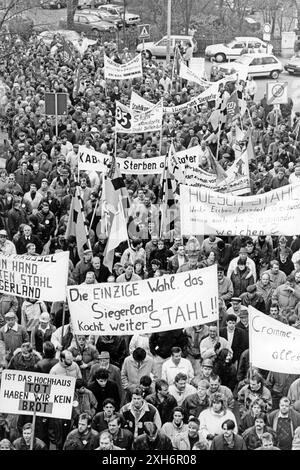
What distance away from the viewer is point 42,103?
1062 inches

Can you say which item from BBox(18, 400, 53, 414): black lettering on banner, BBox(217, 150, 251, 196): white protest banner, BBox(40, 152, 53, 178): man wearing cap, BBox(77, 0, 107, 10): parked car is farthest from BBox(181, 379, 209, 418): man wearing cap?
BBox(77, 0, 107, 10): parked car

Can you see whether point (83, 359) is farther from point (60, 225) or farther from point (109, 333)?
point (60, 225)

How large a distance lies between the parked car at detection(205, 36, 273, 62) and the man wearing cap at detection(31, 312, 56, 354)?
31668mm

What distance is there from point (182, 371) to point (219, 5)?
4107 cm

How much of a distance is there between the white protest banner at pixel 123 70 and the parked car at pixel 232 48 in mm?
14608

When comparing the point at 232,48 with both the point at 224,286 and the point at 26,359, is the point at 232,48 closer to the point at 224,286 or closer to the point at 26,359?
the point at 224,286

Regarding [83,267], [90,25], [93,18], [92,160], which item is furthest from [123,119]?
[93,18]

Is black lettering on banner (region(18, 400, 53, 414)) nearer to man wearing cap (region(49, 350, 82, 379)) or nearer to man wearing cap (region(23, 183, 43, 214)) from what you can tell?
man wearing cap (region(49, 350, 82, 379))

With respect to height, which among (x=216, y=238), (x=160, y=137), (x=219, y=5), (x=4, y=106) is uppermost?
(x=216, y=238)

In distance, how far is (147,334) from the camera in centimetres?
1348

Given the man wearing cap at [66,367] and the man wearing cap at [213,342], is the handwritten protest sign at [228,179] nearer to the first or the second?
the man wearing cap at [213,342]

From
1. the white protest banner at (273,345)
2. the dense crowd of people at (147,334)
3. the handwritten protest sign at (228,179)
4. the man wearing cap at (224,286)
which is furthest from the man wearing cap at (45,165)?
the white protest banner at (273,345)

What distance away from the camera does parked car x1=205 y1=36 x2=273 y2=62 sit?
Answer: 44.7 meters
